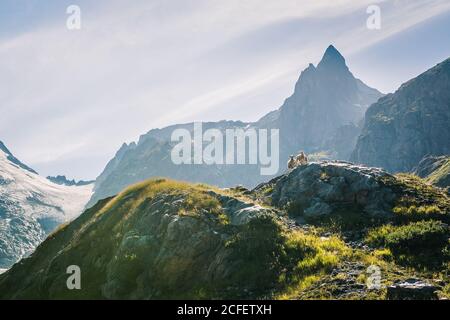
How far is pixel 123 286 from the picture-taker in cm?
2978

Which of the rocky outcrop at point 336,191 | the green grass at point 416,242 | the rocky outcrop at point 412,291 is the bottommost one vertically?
the rocky outcrop at point 412,291

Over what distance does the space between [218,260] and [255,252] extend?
100 inches

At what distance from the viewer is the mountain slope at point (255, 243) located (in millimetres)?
24859

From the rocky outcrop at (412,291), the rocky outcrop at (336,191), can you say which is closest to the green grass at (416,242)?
the rocky outcrop at (336,191)

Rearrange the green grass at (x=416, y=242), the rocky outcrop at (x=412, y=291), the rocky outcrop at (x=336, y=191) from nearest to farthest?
1. the rocky outcrop at (x=412, y=291)
2. the green grass at (x=416, y=242)
3. the rocky outcrop at (x=336, y=191)

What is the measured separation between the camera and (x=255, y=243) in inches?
1133

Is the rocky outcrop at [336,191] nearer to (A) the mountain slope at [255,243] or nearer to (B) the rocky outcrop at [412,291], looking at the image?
(A) the mountain slope at [255,243]

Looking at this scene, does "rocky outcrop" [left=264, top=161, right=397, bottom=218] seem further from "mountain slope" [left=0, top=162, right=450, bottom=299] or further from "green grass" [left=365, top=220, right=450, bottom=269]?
"green grass" [left=365, top=220, right=450, bottom=269]

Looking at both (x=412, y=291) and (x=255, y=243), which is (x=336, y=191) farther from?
(x=412, y=291)

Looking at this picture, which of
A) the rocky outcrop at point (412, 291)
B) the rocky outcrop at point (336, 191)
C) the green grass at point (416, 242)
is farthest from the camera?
the rocky outcrop at point (336, 191)

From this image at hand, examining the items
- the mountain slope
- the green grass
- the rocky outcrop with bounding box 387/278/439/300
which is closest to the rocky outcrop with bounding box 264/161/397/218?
the mountain slope

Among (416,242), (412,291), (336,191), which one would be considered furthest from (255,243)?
(412,291)
